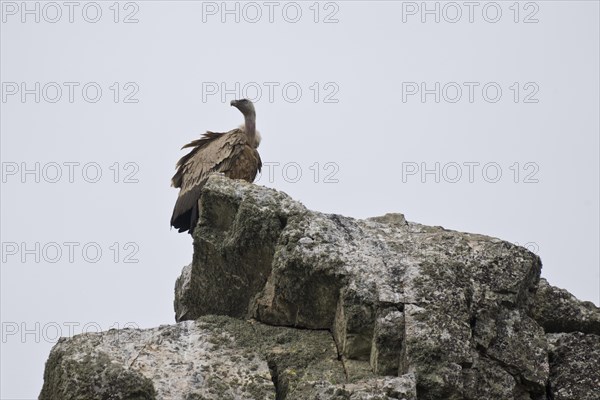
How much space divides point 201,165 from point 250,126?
111cm

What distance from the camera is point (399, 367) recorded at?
793 cm

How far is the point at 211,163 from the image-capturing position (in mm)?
13477

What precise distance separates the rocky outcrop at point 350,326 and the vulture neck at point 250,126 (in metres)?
4.67

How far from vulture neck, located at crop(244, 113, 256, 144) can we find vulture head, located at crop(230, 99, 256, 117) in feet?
0.11

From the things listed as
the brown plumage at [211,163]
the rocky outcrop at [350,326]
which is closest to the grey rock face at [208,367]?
the rocky outcrop at [350,326]

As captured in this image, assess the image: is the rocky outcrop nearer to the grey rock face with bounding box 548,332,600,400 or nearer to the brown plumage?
the grey rock face with bounding box 548,332,600,400

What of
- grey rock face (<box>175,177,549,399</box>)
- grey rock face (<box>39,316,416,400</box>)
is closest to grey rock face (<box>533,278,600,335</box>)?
grey rock face (<box>175,177,549,399</box>)

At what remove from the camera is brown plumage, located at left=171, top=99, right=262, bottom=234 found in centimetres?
1341

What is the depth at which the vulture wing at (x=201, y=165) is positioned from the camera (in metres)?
13.4

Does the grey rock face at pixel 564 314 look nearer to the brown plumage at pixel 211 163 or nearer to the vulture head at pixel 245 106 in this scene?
the brown plumage at pixel 211 163

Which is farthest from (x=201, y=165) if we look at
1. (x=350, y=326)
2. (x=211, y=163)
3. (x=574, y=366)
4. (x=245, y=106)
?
(x=574, y=366)

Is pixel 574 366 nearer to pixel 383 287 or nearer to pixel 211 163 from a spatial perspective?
pixel 383 287

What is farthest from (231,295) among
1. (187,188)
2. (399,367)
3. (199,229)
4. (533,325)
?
(187,188)

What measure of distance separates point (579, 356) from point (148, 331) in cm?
370
